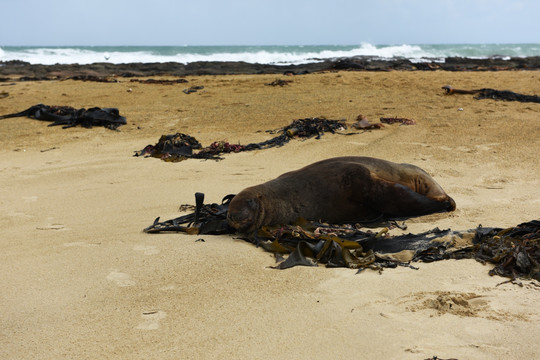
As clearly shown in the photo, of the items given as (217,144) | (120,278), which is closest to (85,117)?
(217,144)

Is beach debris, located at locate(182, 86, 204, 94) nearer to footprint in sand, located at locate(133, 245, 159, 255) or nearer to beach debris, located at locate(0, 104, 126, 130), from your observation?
beach debris, located at locate(0, 104, 126, 130)

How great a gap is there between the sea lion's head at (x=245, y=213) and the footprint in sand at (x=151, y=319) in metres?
1.73

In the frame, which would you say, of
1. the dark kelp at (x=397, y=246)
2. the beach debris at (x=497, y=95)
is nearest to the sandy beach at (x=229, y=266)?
the dark kelp at (x=397, y=246)

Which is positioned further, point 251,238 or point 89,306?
point 251,238

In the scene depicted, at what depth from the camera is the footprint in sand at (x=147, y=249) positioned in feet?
13.6

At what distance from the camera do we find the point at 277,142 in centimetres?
857

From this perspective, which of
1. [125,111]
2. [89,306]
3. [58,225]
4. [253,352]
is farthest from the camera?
[125,111]

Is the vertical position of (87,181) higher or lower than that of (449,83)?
lower

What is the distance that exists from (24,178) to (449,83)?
10.1m

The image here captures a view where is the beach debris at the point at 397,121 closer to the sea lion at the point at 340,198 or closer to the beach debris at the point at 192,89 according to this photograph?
the sea lion at the point at 340,198

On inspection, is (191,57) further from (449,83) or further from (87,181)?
(87,181)

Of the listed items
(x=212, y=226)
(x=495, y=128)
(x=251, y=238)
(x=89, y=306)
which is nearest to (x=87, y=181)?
(x=212, y=226)

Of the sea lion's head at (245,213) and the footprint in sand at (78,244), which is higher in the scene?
the sea lion's head at (245,213)

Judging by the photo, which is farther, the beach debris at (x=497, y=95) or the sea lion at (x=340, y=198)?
the beach debris at (x=497, y=95)
